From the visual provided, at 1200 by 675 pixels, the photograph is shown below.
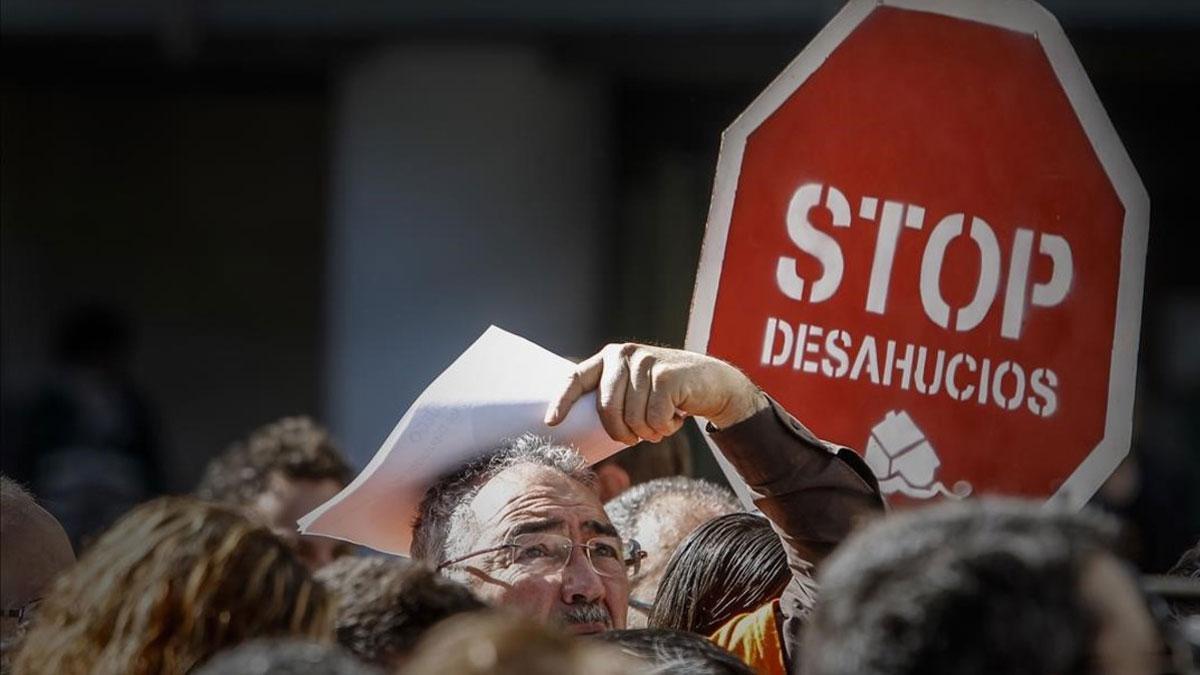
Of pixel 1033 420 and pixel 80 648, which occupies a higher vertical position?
pixel 1033 420

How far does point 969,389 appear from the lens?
3.05 m

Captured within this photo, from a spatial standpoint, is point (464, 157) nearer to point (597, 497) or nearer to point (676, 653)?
point (597, 497)

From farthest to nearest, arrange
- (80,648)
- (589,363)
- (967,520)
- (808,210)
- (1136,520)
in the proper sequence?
(1136,520) → (808,210) → (589,363) → (80,648) → (967,520)

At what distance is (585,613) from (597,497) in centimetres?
24

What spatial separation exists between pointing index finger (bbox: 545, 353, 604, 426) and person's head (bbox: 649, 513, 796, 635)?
682 millimetres

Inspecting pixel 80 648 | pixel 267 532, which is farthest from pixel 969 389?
pixel 80 648

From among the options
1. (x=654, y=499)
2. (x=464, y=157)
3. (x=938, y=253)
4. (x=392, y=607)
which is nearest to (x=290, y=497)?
(x=654, y=499)

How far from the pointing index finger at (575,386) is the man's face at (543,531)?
0.36 m

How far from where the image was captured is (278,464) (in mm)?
5289

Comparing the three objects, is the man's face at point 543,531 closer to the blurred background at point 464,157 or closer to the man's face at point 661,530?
the man's face at point 661,530

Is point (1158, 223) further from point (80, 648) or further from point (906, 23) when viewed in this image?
point (80, 648)

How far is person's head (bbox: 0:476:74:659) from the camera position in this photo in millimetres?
2730

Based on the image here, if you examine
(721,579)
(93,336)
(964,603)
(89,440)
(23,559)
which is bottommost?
(89,440)

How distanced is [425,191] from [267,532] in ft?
16.1
